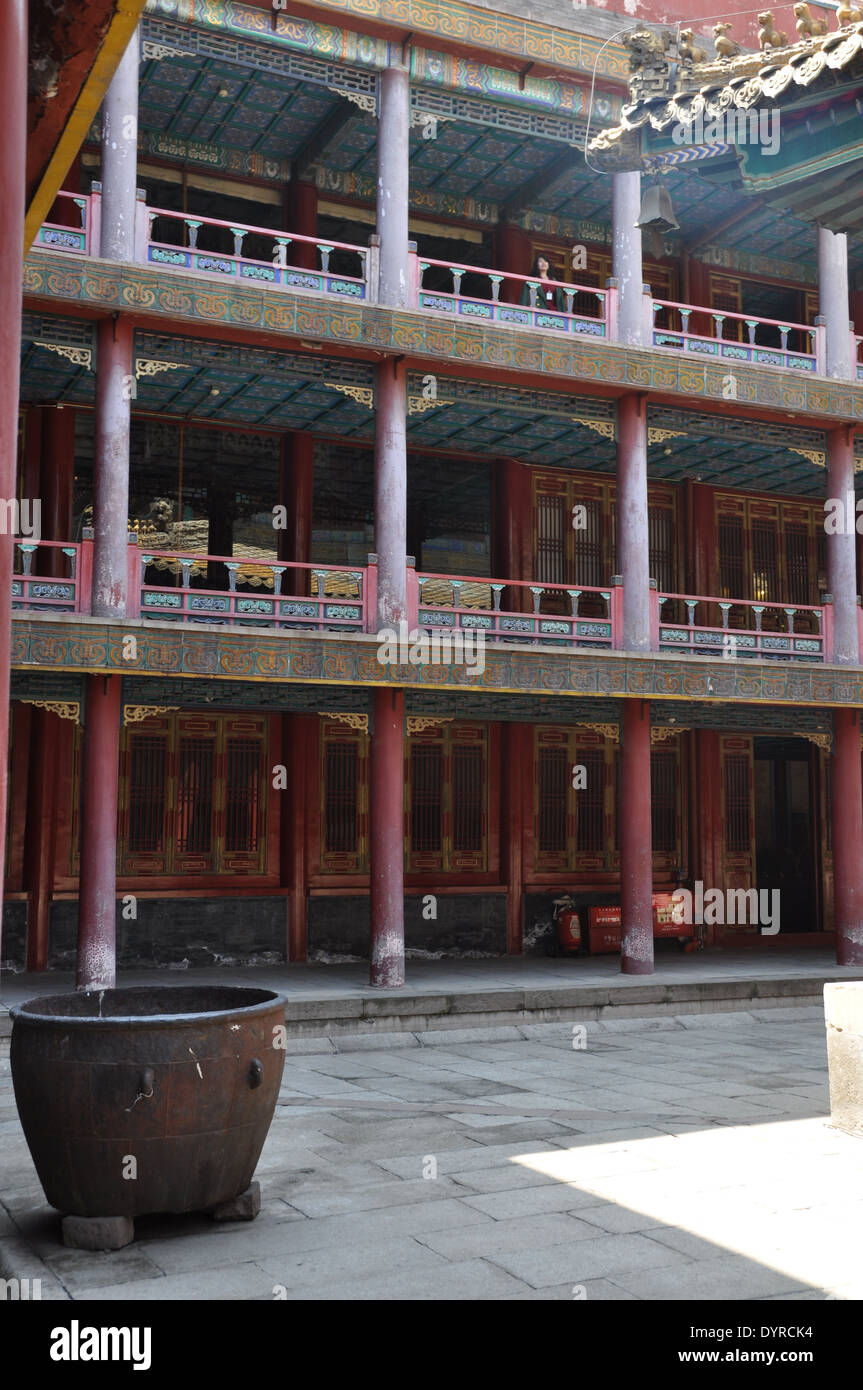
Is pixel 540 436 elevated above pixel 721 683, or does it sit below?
above

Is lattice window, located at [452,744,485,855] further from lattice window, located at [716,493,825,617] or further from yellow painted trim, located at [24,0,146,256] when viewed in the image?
yellow painted trim, located at [24,0,146,256]

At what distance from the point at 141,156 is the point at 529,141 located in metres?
4.67

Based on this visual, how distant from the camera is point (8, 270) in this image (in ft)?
13.2

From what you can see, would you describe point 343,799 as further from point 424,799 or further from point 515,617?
point 515,617

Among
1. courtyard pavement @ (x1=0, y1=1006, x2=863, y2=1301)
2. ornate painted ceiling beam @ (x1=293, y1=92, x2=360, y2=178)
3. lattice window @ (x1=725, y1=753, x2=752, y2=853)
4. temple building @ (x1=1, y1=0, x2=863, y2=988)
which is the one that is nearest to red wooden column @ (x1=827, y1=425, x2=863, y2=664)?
temple building @ (x1=1, y1=0, x2=863, y2=988)

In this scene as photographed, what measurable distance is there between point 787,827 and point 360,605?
9043 mm

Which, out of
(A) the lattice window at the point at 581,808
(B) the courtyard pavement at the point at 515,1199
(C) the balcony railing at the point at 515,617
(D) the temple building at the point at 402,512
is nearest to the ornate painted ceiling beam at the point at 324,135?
(D) the temple building at the point at 402,512

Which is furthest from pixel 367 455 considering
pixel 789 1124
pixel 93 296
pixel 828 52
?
pixel 828 52

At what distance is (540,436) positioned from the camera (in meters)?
16.7

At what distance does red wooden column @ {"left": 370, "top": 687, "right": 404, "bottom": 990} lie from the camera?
13781mm

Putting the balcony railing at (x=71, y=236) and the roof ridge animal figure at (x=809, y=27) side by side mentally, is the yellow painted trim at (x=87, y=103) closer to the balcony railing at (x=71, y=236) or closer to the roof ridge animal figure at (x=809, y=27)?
the roof ridge animal figure at (x=809, y=27)

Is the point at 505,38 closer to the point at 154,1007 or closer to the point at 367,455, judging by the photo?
the point at 367,455

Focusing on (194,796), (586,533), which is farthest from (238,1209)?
(586,533)

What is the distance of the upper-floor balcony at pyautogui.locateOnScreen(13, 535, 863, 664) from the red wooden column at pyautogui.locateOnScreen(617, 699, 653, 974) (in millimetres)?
1000
